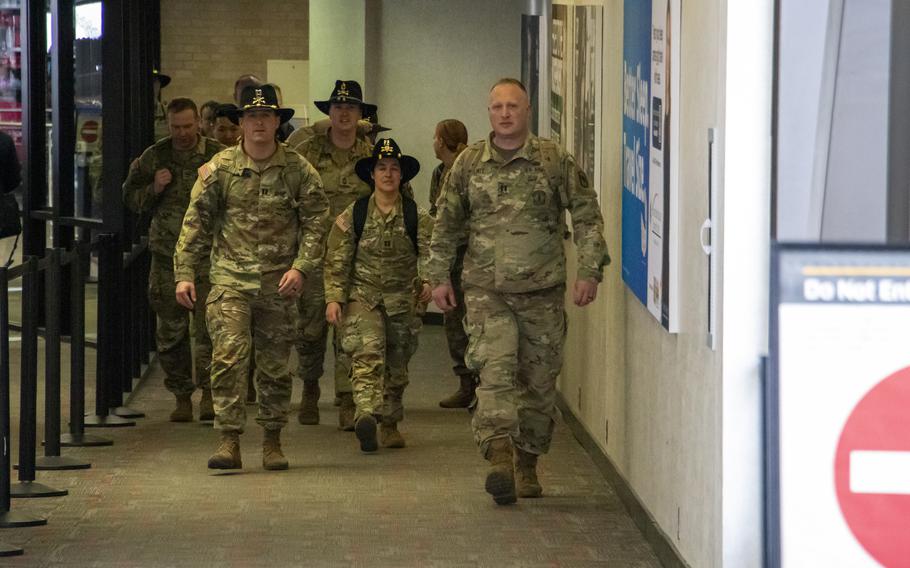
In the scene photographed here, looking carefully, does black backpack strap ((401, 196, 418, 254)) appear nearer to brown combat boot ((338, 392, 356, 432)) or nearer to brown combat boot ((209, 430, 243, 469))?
brown combat boot ((338, 392, 356, 432))

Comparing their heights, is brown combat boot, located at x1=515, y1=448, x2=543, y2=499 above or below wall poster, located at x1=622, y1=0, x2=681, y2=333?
→ below

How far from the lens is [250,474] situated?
24.6 feet

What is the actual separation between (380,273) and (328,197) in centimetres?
100

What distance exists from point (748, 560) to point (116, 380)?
209 inches

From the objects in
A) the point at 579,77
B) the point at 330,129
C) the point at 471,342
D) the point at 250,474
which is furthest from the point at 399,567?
the point at 330,129

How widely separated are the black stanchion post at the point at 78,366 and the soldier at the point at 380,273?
126 cm

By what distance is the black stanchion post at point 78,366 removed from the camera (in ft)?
26.0

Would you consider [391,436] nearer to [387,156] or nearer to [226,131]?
[387,156]

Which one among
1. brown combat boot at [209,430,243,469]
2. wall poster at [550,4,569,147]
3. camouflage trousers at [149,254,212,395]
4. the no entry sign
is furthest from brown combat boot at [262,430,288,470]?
the no entry sign

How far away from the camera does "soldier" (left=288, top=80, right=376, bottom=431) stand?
9.10 meters

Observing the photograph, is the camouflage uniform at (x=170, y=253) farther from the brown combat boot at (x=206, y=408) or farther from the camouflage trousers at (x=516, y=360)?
the camouflage trousers at (x=516, y=360)

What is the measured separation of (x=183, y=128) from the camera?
9.23 meters

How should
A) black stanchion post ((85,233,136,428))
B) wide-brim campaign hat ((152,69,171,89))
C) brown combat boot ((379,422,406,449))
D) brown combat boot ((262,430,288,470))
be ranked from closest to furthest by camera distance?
brown combat boot ((262,430,288,470)) → brown combat boot ((379,422,406,449)) → black stanchion post ((85,233,136,428)) → wide-brim campaign hat ((152,69,171,89))

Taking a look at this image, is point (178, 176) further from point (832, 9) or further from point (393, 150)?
point (832, 9)
